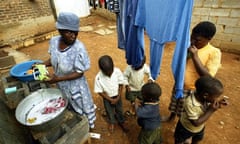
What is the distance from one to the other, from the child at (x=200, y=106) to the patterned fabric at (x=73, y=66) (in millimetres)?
1163

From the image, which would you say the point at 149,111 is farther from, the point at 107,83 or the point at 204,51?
the point at 204,51

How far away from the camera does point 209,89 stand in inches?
59.6

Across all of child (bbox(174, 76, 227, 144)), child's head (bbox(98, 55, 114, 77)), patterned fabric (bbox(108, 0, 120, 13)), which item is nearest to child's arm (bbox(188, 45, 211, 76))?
child (bbox(174, 76, 227, 144))

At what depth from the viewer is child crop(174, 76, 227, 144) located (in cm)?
152

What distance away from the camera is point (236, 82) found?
366cm

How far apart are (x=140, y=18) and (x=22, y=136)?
7.51 feet

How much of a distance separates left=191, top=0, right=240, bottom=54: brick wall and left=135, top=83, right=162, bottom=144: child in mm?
4182

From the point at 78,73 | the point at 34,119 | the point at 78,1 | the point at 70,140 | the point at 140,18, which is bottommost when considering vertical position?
the point at 70,140

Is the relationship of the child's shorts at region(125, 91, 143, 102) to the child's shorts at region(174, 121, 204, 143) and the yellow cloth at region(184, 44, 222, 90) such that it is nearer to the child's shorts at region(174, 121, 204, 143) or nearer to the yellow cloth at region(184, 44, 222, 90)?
the child's shorts at region(174, 121, 204, 143)

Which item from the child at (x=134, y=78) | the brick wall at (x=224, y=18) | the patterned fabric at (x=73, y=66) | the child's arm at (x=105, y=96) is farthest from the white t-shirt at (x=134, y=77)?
the brick wall at (x=224, y=18)

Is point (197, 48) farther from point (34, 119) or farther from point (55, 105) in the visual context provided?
point (34, 119)

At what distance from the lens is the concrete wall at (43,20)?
4.66m

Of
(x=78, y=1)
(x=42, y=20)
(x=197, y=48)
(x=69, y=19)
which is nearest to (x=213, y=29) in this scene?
(x=197, y=48)

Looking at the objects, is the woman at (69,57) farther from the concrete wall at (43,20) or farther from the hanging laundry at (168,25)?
the concrete wall at (43,20)
